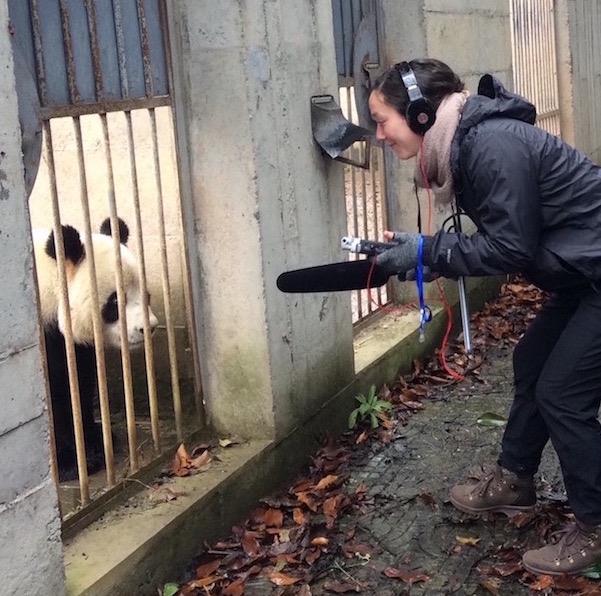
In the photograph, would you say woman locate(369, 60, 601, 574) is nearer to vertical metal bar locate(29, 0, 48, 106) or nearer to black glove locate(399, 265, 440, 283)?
black glove locate(399, 265, 440, 283)

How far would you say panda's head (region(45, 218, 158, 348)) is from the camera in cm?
479

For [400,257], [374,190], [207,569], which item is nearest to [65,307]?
[207,569]

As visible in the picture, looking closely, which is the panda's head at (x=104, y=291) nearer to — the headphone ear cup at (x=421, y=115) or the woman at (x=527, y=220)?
the woman at (x=527, y=220)

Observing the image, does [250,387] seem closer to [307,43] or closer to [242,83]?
A: [242,83]

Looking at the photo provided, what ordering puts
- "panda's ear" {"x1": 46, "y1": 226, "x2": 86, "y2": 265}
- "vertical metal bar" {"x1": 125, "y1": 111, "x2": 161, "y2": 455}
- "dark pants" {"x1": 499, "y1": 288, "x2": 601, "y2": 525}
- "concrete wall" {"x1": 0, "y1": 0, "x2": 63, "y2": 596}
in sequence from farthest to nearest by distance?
"panda's ear" {"x1": 46, "y1": 226, "x2": 86, "y2": 265} → "vertical metal bar" {"x1": 125, "y1": 111, "x2": 161, "y2": 455} → "dark pants" {"x1": 499, "y1": 288, "x2": 601, "y2": 525} → "concrete wall" {"x1": 0, "y1": 0, "x2": 63, "y2": 596}

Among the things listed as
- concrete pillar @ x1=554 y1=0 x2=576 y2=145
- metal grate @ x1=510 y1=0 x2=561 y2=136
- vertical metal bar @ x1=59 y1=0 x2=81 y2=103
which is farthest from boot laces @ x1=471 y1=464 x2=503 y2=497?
concrete pillar @ x1=554 y1=0 x2=576 y2=145

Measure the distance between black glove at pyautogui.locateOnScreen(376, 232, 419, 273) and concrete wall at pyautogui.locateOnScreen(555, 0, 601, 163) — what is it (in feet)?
27.2

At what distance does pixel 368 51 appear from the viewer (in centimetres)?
674

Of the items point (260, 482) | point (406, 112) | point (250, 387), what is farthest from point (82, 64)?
point (260, 482)

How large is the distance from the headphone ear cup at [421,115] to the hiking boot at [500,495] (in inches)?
69.0

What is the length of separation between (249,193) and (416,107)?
4.03 ft

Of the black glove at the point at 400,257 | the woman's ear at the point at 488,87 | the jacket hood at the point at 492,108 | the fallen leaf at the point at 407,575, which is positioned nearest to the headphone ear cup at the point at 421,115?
the jacket hood at the point at 492,108

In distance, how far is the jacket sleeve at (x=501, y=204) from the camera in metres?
3.60

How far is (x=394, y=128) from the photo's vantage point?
3.88 m
